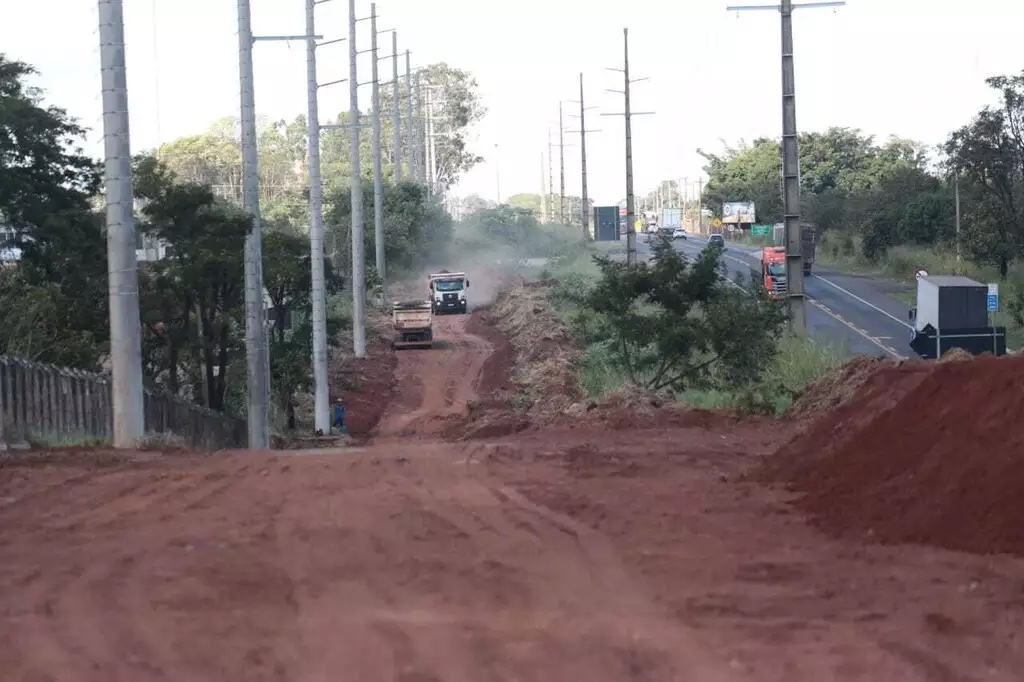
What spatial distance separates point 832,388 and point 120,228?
39.3 feet

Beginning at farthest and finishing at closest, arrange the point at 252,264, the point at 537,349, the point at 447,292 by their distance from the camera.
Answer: the point at 447,292, the point at 537,349, the point at 252,264

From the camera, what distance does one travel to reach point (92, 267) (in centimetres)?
3522

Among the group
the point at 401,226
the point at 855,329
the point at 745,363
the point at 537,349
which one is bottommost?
the point at 537,349

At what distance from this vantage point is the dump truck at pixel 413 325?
56688mm

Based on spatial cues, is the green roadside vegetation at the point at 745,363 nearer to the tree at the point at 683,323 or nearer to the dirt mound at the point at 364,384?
the tree at the point at 683,323

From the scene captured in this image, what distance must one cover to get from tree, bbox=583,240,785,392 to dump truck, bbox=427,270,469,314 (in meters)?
40.1

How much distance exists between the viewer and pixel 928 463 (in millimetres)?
10805

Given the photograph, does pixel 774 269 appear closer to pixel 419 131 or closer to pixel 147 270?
pixel 147 270

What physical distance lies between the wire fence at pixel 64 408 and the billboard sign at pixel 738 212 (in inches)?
3775

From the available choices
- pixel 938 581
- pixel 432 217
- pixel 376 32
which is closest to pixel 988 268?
pixel 376 32

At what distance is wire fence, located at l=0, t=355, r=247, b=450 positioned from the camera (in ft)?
66.0

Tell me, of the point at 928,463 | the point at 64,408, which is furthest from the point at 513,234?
the point at 928,463

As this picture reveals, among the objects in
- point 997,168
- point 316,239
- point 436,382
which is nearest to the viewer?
point 316,239

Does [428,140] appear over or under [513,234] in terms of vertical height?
over
